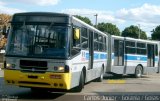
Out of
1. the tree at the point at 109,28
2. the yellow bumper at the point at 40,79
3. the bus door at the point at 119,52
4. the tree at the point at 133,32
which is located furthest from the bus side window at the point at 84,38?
the tree at the point at 133,32

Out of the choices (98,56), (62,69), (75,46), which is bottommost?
(62,69)

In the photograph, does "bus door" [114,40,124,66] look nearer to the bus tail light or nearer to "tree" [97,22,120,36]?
the bus tail light

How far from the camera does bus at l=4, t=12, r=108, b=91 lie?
45.8 feet

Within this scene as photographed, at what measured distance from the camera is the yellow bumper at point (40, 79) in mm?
13891

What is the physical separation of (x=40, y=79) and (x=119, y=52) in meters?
13.8

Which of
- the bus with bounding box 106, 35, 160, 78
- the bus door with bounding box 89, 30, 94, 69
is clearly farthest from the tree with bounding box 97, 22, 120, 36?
the bus door with bounding box 89, 30, 94, 69

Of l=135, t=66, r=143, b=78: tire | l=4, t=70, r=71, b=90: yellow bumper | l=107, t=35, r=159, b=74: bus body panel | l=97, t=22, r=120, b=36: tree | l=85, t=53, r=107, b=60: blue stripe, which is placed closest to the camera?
l=4, t=70, r=71, b=90: yellow bumper

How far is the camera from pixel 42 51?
14141mm

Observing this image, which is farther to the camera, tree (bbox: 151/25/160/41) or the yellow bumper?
tree (bbox: 151/25/160/41)

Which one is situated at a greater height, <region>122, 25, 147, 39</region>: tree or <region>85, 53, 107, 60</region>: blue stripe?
<region>122, 25, 147, 39</region>: tree

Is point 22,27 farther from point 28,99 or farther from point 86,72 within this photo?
point 86,72

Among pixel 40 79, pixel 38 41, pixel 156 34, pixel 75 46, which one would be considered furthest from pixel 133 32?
pixel 40 79

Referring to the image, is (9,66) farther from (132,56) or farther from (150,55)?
(150,55)

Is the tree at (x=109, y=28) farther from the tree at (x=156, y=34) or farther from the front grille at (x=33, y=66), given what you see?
the front grille at (x=33, y=66)
